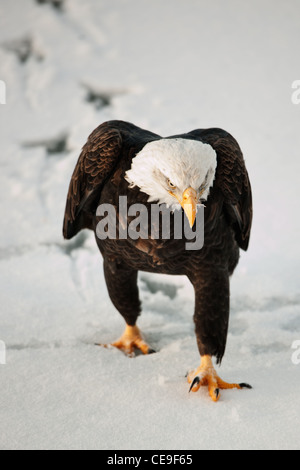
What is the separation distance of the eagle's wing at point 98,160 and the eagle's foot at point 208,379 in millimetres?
1085

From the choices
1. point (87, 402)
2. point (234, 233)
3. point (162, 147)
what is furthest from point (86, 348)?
A: point (162, 147)

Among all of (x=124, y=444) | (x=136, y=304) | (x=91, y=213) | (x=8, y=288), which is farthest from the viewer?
(x=8, y=288)

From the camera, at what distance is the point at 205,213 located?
3516 mm

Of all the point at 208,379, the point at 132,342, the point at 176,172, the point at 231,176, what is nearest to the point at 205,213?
the point at 231,176

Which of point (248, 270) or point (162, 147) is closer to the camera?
point (162, 147)

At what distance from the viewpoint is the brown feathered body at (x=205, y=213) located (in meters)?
3.57

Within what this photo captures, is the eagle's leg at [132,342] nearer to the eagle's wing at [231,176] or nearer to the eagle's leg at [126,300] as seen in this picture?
the eagle's leg at [126,300]

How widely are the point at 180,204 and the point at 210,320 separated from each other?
0.77 meters

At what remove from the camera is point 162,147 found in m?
3.29

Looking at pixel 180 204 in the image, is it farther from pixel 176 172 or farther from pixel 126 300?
pixel 126 300

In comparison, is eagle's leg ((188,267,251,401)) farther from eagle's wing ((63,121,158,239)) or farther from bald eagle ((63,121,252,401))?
eagle's wing ((63,121,158,239))

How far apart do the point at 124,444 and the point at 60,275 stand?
2.46 metres

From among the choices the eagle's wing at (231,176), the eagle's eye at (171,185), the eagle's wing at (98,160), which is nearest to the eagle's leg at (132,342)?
the eagle's wing at (98,160)

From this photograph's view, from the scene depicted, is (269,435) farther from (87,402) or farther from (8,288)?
(8,288)
